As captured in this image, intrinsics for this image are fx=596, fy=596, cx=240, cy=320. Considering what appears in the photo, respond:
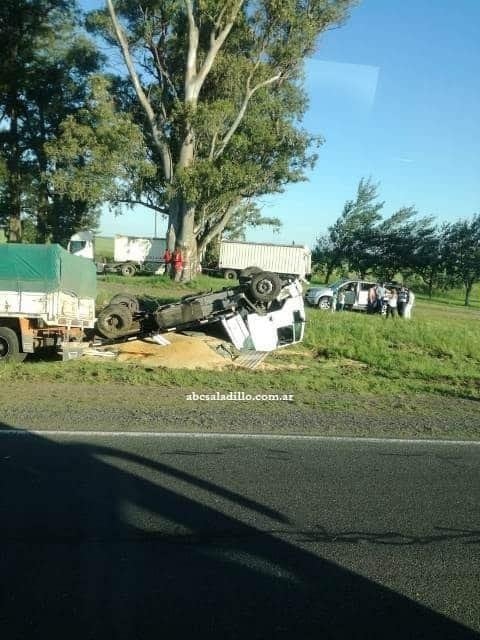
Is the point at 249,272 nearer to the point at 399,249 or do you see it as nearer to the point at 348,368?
the point at 348,368

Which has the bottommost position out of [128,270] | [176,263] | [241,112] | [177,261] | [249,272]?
[249,272]

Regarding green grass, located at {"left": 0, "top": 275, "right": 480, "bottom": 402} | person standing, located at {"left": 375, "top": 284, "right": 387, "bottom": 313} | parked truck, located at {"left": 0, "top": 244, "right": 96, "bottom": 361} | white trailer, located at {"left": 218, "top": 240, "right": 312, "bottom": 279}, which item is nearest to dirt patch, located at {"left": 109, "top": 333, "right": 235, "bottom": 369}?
green grass, located at {"left": 0, "top": 275, "right": 480, "bottom": 402}

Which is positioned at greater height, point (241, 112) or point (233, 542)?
point (241, 112)

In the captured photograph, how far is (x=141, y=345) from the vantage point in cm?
1419

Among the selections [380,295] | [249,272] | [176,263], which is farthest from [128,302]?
[176,263]

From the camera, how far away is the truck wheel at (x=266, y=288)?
47.3ft

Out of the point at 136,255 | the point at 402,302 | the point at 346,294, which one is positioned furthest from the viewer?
the point at 136,255

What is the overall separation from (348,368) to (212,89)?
72.0 ft

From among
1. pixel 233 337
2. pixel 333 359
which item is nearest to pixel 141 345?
pixel 233 337

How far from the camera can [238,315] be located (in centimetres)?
1445

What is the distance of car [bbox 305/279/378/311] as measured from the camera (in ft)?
88.1

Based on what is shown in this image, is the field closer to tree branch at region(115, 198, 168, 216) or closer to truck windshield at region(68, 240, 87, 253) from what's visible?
tree branch at region(115, 198, 168, 216)

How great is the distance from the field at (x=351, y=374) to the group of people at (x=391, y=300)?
6628mm

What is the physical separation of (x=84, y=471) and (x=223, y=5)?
2526 cm
